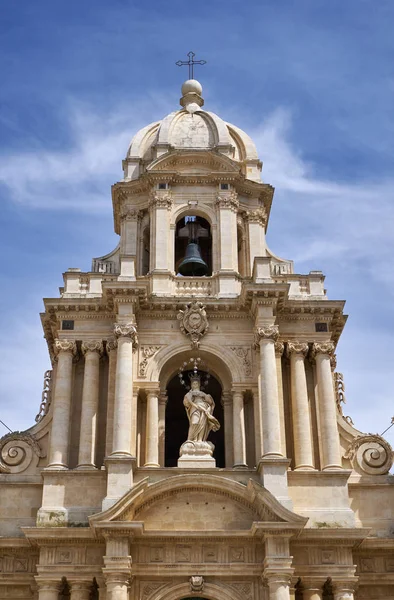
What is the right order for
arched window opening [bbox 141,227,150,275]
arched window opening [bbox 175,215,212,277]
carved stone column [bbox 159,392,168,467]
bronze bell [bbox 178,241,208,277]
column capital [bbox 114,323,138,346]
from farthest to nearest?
arched window opening [bbox 141,227,150,275]
arched window opening [bbox 175,215,212,277]
bronze bell [bbox 178,241,208,277]
column capital [bbox 114,323,138,346]
carved stone column [bbox 159,392,168,467]

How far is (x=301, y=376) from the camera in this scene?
27391 millimetres

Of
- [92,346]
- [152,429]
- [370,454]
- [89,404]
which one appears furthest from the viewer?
[92,346]

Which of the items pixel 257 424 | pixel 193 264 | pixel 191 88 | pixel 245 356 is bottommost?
pixel 257 424

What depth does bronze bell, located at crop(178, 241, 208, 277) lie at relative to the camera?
29969 millimetres

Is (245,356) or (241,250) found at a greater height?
(241,250)

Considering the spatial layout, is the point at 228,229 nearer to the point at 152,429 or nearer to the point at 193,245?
the point at 193,245

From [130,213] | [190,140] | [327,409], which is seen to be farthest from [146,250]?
[327,409]

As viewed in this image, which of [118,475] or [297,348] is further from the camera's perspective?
[297,348]

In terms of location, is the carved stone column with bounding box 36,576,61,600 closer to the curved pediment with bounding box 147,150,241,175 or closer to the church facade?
the church facade

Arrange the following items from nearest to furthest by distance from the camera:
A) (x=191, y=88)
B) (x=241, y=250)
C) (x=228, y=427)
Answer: (x=228, y=427), (x=241, y=250), (x=191, y=88)

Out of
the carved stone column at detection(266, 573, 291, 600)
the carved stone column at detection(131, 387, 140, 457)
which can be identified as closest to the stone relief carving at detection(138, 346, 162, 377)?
the carved stone column at detection(131, 387, 140, 457)

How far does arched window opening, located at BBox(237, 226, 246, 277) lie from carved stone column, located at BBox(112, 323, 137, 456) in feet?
16.5

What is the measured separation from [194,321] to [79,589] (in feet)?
27.7

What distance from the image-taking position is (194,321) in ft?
91.4
